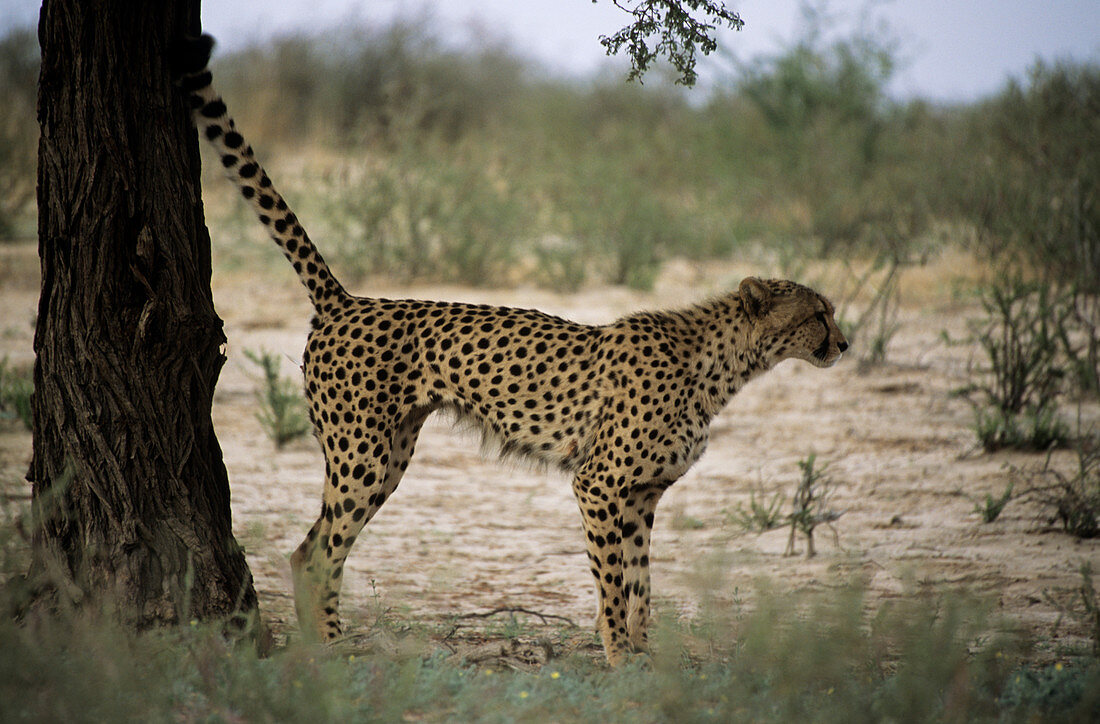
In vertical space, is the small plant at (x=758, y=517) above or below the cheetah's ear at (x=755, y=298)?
below

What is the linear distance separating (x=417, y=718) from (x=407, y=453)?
1.51m

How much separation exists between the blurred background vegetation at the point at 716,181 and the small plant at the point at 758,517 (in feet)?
9.78

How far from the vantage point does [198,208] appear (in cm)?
388

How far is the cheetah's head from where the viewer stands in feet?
14.5

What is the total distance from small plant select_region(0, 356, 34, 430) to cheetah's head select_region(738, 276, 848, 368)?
4656mm

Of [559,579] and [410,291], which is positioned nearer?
[559,579]

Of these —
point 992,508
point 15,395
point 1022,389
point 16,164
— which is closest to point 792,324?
point 992,508

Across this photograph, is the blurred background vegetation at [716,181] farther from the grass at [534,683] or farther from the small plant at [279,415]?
the grass at [534,683]

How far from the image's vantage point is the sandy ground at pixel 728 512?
16.0ft

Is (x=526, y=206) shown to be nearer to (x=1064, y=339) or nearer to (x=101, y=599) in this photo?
(x=1064, y=339)

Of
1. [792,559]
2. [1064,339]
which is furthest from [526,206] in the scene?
[792,559]

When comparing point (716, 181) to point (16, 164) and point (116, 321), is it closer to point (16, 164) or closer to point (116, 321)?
point (16, 164)

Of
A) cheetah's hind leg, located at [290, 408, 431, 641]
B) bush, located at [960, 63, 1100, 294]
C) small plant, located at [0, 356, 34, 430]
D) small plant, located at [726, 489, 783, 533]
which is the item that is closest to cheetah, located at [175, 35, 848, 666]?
cheetah's hind leg, located at [290, 408, 431, 641]

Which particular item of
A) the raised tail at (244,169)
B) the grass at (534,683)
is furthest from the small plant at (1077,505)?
the raised tail at (244,169)
